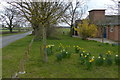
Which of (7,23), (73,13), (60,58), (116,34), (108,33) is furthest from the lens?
(7,23)

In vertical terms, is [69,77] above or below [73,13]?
below

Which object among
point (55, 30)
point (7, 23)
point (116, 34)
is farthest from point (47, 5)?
point (7, 23)

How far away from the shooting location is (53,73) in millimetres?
4863

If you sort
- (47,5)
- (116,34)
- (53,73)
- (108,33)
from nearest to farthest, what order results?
(53,73)
(47,5)
(116,34)
(108,33)

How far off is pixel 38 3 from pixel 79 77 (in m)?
3.92

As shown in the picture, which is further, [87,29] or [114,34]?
[114,34]

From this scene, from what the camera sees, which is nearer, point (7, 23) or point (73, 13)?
point (73, 13)

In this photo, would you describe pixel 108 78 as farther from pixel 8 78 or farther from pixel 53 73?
pixel 8 78

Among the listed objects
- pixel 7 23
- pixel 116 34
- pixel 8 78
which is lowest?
pixel 8 78

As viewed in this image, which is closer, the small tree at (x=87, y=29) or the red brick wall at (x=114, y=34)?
the red brick wall at (x=114, y=34)

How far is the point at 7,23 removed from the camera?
156 feet

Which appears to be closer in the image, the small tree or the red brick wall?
the red brick wall

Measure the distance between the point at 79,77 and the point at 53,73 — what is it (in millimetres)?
924

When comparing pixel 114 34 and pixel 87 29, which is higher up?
pixel 87 29
